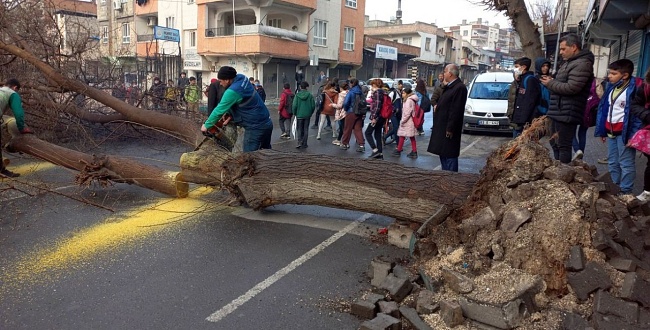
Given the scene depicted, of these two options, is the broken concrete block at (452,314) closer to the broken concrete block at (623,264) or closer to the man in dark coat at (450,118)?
the broken concrete block at (623,264)

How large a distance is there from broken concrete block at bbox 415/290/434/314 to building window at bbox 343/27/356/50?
1418 inches

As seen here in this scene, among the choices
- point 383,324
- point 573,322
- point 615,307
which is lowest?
point 383,324

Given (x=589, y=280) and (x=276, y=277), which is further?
(x=276, y=277)

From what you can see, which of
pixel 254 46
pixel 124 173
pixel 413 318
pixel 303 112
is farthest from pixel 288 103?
pixel 254 46

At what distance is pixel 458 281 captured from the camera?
360 centimetres

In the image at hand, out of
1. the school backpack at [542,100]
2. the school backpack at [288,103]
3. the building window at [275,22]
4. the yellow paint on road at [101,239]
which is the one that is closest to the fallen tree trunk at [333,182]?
the yellow paint on road at [101,239]

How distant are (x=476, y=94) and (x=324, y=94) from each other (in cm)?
511

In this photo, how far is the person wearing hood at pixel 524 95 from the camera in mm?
7180

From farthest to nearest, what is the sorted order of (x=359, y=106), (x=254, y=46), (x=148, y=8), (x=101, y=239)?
(x=148, y=8), (x=254, y=46), (x=359, y=106), (x=101, y=239)

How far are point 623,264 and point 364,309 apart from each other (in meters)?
1.93

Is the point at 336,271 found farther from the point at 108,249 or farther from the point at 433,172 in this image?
the point at 108,249

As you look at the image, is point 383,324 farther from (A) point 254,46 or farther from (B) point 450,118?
(A) point 254,46

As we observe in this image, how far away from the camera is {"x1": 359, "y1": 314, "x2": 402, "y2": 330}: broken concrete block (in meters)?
3.18

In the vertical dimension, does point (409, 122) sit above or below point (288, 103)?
below
